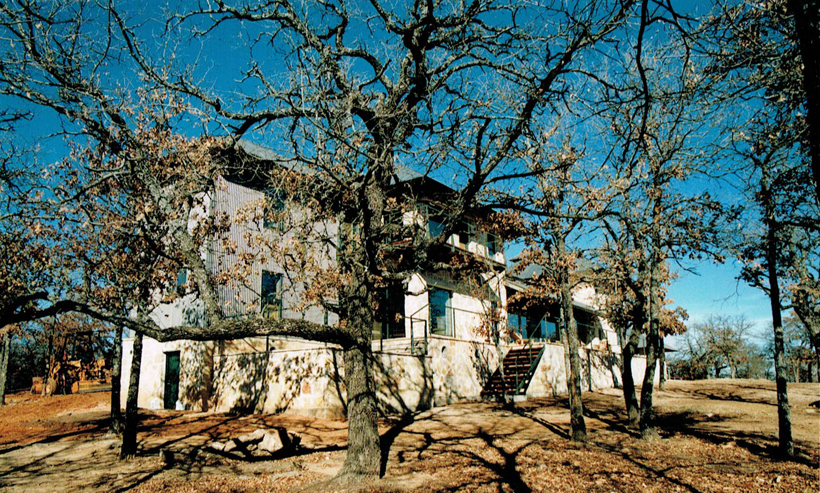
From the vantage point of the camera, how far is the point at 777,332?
32.5 ft

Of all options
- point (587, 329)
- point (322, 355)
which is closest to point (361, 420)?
point (322, 355)

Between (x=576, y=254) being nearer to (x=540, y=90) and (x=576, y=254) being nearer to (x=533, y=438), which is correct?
(x=533, y=438)

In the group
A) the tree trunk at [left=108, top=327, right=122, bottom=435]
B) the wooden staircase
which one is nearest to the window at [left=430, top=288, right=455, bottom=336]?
the wooden staircase

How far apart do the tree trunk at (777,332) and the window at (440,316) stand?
11.2 meters

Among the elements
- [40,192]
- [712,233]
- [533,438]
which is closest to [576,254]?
[712,233]

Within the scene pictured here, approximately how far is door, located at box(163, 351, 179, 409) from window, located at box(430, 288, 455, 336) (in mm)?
9649

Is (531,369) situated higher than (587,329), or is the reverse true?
(587,329)

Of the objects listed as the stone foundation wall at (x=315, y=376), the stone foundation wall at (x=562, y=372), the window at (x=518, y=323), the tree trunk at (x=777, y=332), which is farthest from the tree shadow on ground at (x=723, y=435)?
the window at (x=518, y=323)

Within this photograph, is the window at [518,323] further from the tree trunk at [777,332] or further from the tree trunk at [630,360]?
the tree trunk at [777,332]

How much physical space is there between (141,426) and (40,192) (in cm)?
771

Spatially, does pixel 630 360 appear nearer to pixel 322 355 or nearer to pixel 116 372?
pixel 322 355

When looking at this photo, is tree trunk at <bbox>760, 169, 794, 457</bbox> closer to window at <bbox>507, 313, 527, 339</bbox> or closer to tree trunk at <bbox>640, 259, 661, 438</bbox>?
tree trunk at <bbox>640, 259, 661, 438</bbox>

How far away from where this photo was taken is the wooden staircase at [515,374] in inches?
701

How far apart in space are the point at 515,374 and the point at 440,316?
3808 mm
